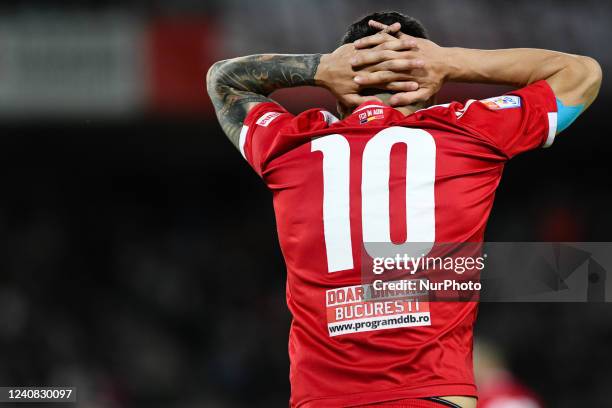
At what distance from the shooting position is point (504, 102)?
292 cm

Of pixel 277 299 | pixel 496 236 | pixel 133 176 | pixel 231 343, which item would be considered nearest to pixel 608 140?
pixel 496 236

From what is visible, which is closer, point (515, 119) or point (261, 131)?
point (515, 119)

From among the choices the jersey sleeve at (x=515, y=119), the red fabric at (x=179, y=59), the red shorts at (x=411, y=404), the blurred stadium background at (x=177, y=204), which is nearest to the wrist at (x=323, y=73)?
the jersey sleeve at (x=515, y=119)

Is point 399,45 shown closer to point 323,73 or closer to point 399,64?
point 399,64

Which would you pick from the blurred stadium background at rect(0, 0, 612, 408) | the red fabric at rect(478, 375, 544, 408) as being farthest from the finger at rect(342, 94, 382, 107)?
the blurred stadium background at rect(0, 0, 612, 408)

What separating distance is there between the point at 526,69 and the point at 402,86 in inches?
16.6

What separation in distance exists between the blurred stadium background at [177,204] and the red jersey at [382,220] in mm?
6670

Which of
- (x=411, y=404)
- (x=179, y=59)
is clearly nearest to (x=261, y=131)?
(x=411, y=404)

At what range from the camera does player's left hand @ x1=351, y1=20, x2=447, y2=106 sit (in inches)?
119

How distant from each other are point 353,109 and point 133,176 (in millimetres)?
10859

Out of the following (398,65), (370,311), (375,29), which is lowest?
(370,311)

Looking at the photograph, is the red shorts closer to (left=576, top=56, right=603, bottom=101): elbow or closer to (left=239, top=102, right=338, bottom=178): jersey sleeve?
(left=239, top=102, right=338, bottom=178): jersey sleeve

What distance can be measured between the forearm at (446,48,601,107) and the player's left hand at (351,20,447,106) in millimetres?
58

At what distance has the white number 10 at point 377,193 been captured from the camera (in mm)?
2752
